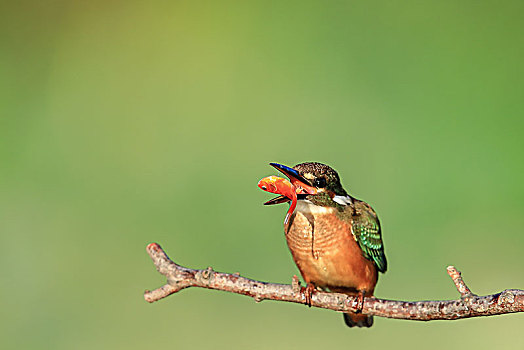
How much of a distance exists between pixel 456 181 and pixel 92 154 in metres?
1.91

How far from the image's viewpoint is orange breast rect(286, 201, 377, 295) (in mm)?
1652

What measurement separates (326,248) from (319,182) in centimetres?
20

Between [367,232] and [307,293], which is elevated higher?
[367,232]

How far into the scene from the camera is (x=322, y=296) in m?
1.53

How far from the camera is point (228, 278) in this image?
Answer: 1.39 meters

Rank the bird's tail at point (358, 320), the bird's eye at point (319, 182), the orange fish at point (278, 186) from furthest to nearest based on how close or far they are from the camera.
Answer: the bird's tail at point (358, 320) < the bird's eye at point (319, 182) < the orange fish at point (278, 186)

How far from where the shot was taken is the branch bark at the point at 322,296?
1.22m

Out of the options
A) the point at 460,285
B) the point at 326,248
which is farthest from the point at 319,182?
the point at 460,285

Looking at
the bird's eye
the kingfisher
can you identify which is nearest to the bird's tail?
the kingfisher

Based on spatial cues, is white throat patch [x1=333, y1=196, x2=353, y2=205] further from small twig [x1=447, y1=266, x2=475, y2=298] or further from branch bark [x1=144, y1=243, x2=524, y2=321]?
small twig [x1=447, y1=266, x2=475, y2=298]

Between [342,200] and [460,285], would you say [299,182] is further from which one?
[460,285]

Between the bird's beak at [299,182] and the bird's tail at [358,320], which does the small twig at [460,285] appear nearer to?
the bird's beak at [299,182]

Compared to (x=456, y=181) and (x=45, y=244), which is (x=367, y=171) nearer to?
(x=456, y=181)

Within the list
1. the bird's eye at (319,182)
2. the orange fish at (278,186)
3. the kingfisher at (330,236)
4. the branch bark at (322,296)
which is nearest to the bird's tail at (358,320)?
the kingfisher at (330,236)
